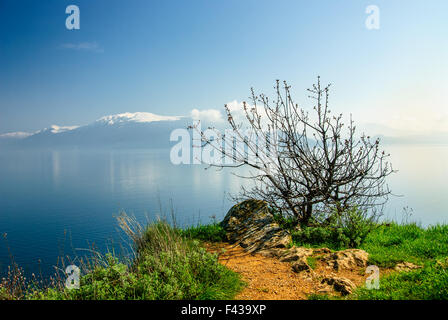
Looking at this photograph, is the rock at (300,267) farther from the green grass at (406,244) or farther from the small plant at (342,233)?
the small plant at (342,233)

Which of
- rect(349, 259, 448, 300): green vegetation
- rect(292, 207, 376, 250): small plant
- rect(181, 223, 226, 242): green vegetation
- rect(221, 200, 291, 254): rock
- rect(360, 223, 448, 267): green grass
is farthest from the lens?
rect(181, 223, 226, 242): green vegetation

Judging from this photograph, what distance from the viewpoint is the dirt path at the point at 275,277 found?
4.45 meters

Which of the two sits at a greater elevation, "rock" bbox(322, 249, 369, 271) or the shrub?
the shrub

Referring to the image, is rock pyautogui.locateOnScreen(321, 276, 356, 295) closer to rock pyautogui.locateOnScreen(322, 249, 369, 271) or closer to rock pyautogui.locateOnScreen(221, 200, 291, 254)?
rock pyautogui.locateOnScreen(322, 249, 369, 271)

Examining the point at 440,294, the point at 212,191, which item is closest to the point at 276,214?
the point at 440,294

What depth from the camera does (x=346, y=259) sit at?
585 cm

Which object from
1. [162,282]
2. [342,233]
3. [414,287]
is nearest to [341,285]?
[414,287]

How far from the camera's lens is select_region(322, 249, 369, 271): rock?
5.68 metres

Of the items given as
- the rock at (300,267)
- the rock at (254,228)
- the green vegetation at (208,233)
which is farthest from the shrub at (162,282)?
the green vegetation at (208,233)

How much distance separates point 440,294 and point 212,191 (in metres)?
24.8

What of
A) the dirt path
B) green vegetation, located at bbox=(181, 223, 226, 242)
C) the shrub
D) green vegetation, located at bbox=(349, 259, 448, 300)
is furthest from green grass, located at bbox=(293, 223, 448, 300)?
green vegetation, located at bbox=(181, 223, 226, 242)

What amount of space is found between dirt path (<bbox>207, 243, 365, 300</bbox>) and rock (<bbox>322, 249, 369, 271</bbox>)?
0.16m
